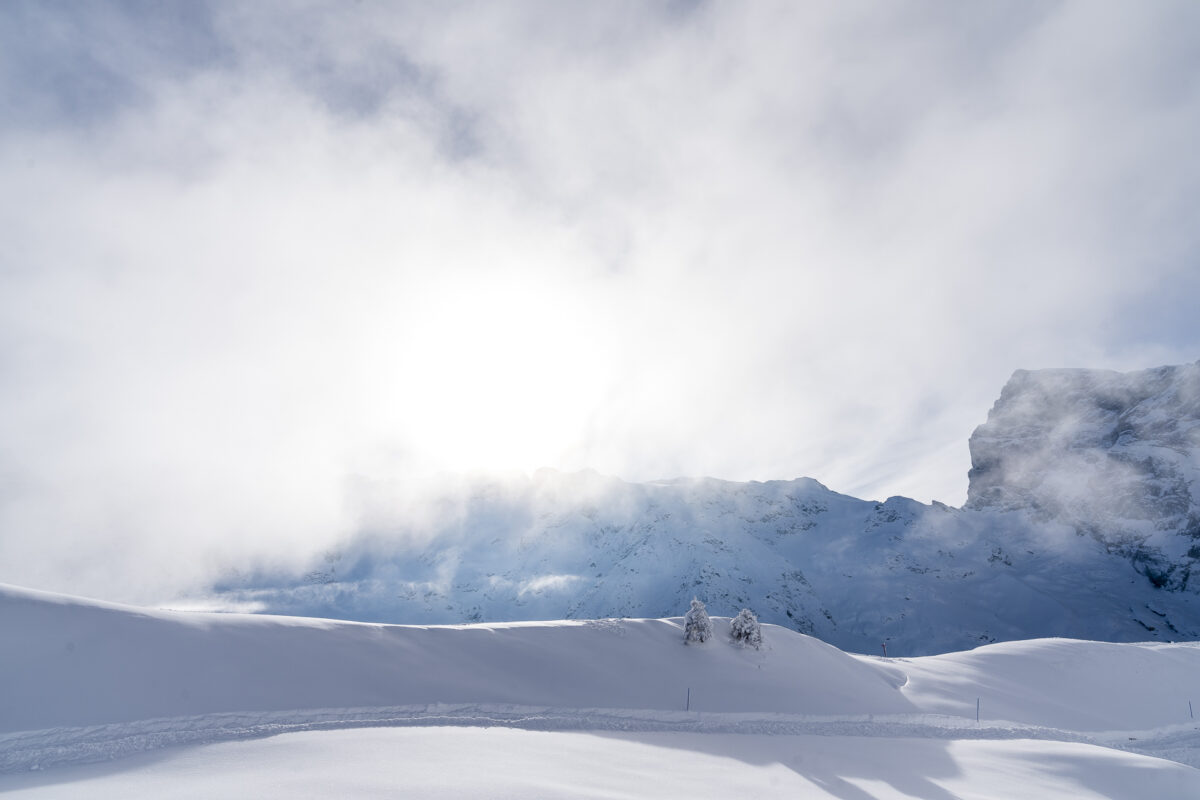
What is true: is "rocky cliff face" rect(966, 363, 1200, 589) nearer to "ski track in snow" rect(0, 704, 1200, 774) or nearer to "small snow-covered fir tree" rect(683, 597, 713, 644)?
"ski track in snow" rect(0, 704, 1200, 774)

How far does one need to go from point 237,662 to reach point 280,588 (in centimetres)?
20345

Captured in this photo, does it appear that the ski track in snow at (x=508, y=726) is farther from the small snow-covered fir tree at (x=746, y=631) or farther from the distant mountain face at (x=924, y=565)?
the distant mountain face at (x=924, y=565)

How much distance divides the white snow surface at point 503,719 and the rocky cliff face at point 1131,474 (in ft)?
579

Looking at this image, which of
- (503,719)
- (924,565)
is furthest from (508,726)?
(924,565)

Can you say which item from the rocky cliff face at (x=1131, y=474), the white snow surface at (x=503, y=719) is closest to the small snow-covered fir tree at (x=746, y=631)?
the white snow surface at (x=503, y=719)

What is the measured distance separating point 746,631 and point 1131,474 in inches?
8089

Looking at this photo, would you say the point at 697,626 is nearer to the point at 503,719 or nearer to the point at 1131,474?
the point at 503,719

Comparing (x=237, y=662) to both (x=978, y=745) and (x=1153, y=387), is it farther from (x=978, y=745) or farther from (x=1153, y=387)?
(x=1153, y=387)

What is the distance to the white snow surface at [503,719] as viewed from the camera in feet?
41.2

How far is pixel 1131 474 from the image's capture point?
174m

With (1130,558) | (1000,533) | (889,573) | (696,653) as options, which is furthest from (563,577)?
(696,653)

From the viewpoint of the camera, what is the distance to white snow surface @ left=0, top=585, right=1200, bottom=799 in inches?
494

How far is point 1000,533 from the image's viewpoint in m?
174

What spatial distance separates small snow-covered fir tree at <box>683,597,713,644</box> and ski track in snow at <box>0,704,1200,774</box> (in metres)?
4.96
